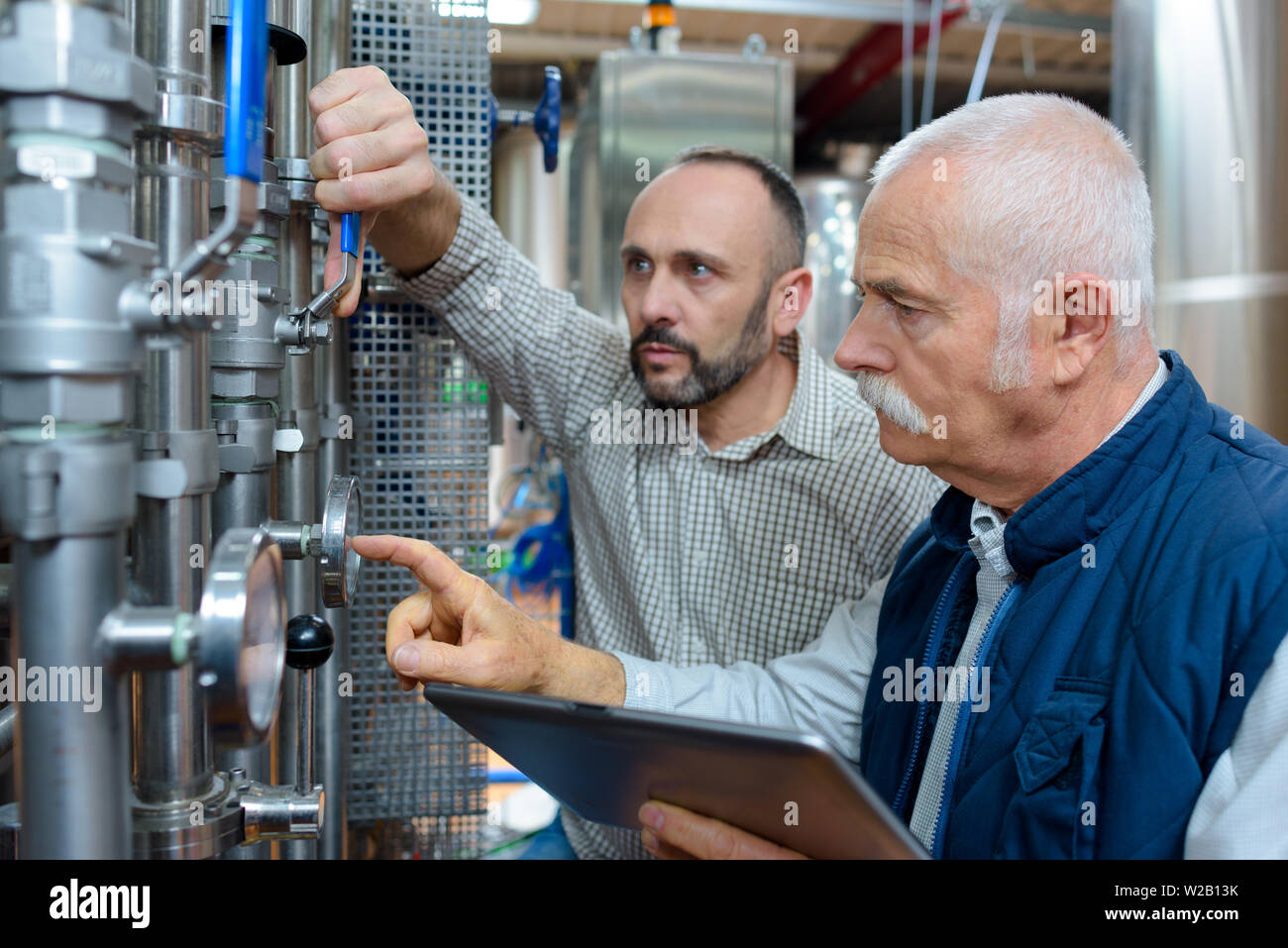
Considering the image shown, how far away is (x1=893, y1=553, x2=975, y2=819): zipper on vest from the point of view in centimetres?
105

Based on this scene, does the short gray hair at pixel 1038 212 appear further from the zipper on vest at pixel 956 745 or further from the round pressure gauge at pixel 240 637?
the round pressure gauge at pixel 240 637

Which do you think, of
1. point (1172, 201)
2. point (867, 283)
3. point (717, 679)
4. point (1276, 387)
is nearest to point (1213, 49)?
point (1172, 201)

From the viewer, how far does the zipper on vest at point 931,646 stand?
105 centimetres

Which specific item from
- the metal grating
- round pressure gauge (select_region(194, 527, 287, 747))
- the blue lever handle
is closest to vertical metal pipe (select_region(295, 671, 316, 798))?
round pressure gauge (select_region(194, 527, 287, 747))

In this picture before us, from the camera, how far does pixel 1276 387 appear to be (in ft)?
6.22

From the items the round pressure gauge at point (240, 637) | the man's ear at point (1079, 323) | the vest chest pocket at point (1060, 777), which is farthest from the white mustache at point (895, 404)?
the round pressure gauge at point (240, 637)

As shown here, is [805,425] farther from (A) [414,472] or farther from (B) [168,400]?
(B) [168,400]

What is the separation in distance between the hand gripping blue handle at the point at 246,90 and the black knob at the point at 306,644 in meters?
0.32

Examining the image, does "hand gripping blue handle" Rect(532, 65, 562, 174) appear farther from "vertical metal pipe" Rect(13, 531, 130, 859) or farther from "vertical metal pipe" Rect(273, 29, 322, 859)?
"vertical metal pipe" Rect(13, 531, 130, 859)

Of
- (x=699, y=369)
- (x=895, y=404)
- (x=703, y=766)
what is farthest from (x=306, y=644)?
(x=699, y=369)

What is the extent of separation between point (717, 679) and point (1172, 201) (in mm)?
1430

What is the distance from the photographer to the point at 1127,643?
34.0 inches
